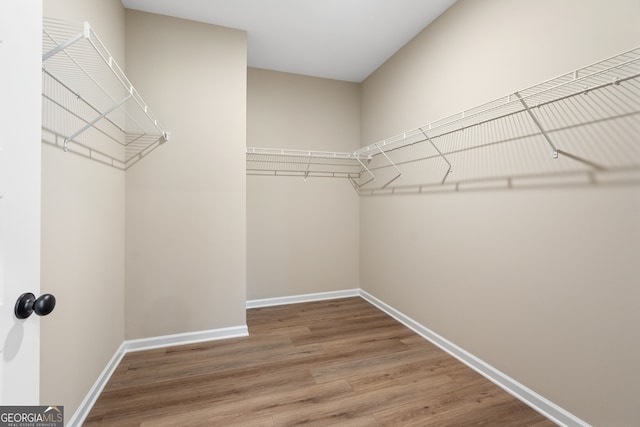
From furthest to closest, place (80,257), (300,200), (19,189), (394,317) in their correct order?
(300,200) < (394,317) < (80,257) < (19,189)

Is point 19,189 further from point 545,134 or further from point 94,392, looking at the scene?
point 545,134

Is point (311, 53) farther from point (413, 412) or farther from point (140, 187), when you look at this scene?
point (413, 412)

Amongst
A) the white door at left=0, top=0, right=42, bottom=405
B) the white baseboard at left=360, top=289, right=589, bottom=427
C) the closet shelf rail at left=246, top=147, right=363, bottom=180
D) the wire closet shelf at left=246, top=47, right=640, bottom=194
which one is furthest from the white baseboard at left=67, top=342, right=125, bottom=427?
the wire closet shelf at left=246, top=47, right=640, bottom=194

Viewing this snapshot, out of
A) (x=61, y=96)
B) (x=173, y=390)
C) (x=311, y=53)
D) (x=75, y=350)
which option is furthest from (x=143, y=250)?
(x=311, y=53)

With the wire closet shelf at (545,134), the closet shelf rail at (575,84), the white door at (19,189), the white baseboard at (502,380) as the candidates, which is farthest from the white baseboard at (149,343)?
the closet shelf rail at (575,84)

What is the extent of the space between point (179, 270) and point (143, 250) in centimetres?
31

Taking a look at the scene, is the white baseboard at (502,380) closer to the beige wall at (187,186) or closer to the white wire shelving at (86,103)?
the beige wall at (187,186)

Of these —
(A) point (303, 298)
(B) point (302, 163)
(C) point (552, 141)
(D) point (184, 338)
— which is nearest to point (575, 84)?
(C) point (552, 141)

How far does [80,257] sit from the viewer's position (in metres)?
1.48

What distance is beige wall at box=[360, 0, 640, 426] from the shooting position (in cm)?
126

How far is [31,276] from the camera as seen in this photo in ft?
2.38

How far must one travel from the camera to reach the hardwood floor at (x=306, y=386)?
150 cm

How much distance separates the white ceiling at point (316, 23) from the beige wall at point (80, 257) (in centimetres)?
67

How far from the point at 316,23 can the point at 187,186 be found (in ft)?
5.75
